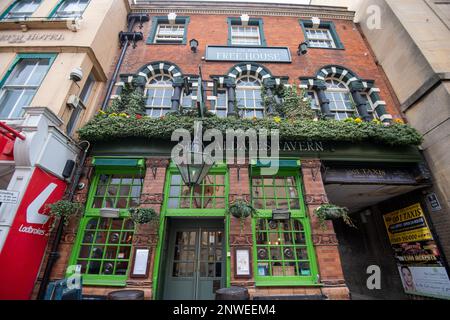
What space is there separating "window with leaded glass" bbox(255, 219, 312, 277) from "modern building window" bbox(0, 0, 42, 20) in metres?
11.9

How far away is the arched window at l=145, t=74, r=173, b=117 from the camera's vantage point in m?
8.09

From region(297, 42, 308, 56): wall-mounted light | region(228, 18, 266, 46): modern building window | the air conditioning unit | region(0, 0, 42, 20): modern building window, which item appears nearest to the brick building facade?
region(297, 42, 308, 56): wall-mounted light

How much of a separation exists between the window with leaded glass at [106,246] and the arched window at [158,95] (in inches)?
162

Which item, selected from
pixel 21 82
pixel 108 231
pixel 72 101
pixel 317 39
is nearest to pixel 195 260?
pixel 108 231

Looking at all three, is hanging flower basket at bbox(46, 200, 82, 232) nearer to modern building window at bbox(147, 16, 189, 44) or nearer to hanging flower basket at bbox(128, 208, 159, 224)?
hanging flower basket at bbox(128, 208, 159, 224)

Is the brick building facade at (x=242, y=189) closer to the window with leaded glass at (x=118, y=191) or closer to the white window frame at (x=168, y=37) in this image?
the window with leaded glass at (x=118, y=191)

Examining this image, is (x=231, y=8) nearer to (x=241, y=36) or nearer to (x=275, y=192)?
(x=241, y=36)

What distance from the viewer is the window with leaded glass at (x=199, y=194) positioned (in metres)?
6.18

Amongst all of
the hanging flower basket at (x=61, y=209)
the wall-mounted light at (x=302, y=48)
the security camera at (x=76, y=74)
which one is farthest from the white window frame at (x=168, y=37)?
the hanging flower basket at (x=61, y=209)

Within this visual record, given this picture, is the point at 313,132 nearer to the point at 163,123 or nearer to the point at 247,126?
the point at 247,126

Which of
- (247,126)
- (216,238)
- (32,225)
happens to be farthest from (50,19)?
(216,238)

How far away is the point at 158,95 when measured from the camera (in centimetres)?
846

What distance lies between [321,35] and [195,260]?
11874 millimetres

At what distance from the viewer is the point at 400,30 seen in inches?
331
